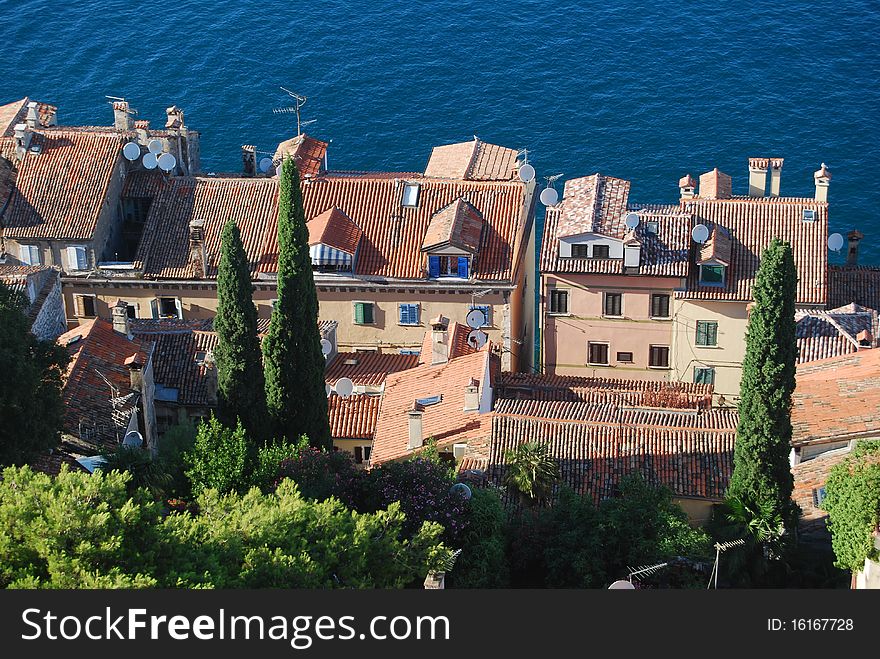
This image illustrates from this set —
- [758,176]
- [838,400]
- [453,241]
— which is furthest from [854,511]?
[758,176]

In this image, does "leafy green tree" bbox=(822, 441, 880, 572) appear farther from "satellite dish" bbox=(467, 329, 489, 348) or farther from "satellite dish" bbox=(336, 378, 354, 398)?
"satellite dish" bbox=(467, 329, 489, 348)

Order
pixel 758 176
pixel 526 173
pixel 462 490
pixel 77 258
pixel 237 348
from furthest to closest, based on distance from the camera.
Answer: pixel 758 176 < pixel 77 258 < pixel 526 173 < pixel 237 348 < pixel 462 490

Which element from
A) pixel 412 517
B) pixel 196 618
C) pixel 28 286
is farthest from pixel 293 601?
pixel 28 286

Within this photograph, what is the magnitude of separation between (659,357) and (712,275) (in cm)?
574

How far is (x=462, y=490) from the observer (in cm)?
4644

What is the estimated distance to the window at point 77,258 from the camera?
252 feet

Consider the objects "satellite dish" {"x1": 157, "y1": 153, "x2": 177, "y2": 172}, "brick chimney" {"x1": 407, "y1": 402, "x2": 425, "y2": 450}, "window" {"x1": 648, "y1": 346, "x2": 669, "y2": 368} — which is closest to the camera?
"brick chimney" {"x1": 407, "y1": 402, "x2": 425, "y2": 450}

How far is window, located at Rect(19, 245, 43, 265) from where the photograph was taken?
76.9 m

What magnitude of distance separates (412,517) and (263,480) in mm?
5620

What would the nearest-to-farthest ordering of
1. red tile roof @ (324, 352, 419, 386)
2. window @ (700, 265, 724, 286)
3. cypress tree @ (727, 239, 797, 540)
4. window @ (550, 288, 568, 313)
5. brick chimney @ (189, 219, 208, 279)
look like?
1. cypress tree @ (727, 239, 797, 540)
2. red tile roof @ (324, 352, 419, 386)
3. window @ (700, 265, 724, 286)
4. window @ (550, 288, 568, 313)
5. brick chimney @ (189, 219, 208, 279)

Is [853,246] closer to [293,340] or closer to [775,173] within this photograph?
[775,173]

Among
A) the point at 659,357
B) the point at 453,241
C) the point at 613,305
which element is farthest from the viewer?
the point at 659,357

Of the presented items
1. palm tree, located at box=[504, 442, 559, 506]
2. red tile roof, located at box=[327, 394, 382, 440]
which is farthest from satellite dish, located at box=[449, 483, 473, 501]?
red tile roof, located at box=[327, 394, 382, 440]

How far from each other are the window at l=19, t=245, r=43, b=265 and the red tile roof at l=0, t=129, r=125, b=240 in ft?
2.27
